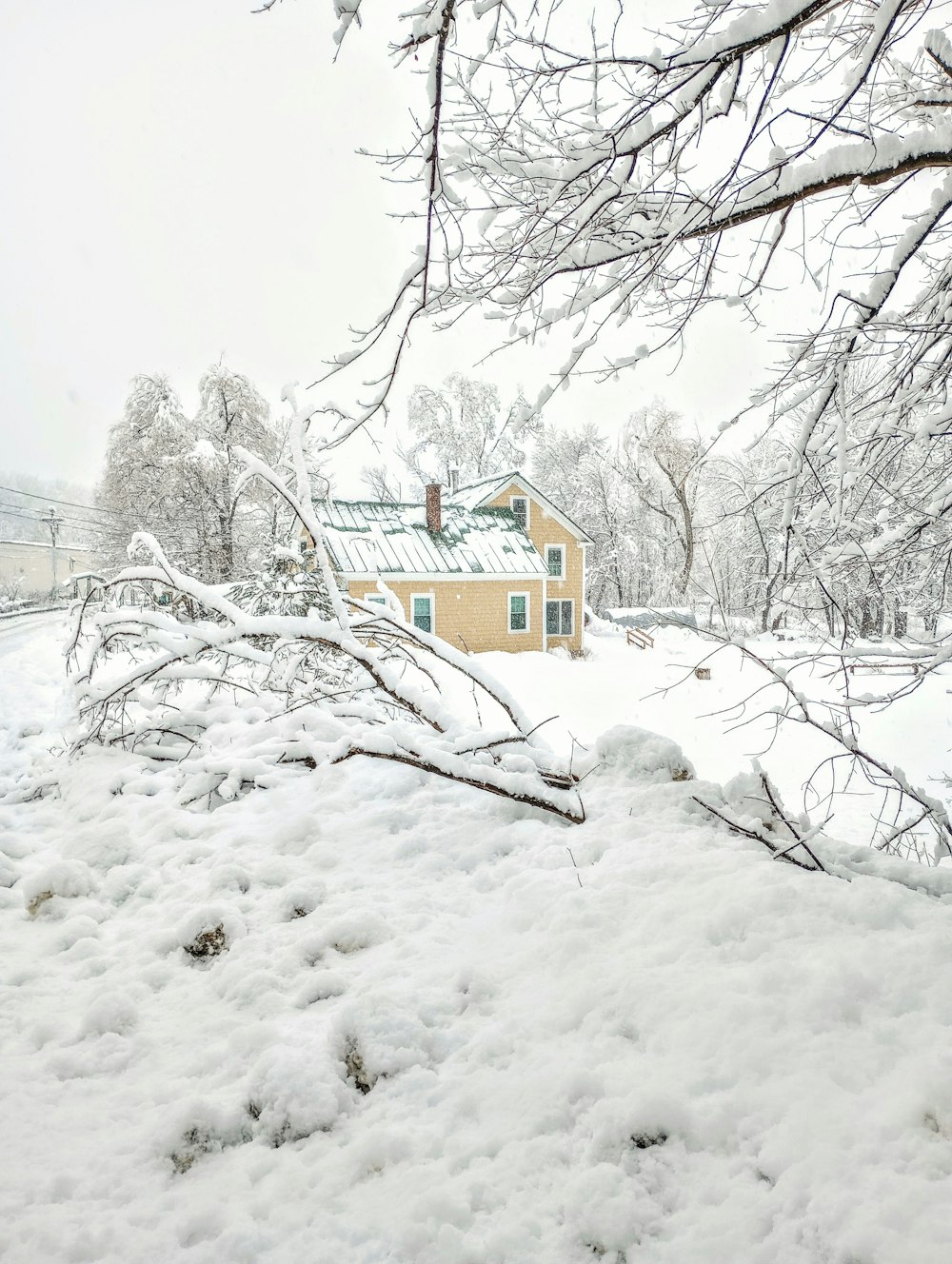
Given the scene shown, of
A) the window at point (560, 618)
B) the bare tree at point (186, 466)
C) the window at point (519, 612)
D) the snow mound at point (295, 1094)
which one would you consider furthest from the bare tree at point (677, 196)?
the bare tree at point (186, 466)

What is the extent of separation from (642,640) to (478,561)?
776cm

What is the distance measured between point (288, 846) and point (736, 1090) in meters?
2.28

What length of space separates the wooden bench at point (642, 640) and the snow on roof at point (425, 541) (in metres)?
5.38

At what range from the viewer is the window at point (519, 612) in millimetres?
21344

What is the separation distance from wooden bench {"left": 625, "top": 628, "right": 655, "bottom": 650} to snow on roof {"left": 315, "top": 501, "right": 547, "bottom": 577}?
212 inches

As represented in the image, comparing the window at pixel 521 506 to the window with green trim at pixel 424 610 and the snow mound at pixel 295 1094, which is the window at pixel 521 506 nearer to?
the window with green trim at pixel 424 610

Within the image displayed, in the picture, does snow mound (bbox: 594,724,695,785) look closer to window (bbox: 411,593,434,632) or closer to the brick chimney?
window (bbox: 411,593,434,632)

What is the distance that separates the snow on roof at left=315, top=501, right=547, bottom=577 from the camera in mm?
19125

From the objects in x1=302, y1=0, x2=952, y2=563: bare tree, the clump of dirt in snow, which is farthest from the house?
the clump of dirt in snow

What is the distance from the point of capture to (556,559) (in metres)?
24.0

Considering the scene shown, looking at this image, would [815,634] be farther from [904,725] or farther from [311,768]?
[904,725]

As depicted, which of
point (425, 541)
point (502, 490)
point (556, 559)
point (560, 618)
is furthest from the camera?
point (556, 559)

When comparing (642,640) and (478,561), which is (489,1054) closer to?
(478,561)

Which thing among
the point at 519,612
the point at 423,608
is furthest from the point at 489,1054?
the point at 519,612
